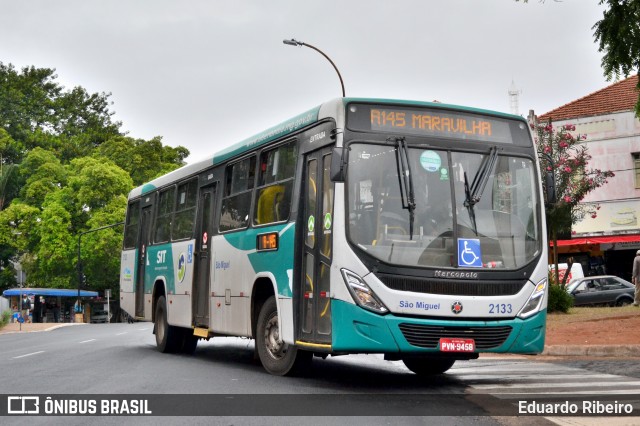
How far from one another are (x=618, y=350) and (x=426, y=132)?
6.98 m

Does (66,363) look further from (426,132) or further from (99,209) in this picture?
(99,209)

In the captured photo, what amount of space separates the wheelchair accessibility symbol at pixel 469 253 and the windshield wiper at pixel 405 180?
0.62 metres

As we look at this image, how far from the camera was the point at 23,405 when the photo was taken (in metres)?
10.1

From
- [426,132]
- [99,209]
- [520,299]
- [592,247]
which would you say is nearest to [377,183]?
[426,132]

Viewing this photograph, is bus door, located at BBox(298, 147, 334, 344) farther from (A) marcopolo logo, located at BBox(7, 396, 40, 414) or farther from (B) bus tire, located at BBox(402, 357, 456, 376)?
(A) marcopolo logo, located at BBox(7, 396, 40, 414)

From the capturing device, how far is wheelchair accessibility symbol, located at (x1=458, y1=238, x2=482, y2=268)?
34.6 feet

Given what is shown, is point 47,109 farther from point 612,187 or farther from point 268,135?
point 268,135

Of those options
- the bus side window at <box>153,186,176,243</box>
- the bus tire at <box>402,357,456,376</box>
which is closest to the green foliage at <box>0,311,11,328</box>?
the bus side window at <box>153,186,176,243</box>

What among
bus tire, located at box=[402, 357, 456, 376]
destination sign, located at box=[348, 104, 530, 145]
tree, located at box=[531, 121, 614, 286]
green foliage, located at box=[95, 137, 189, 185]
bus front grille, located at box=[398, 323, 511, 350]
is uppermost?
green foliage, located at box=[95, 137, 189, 185]

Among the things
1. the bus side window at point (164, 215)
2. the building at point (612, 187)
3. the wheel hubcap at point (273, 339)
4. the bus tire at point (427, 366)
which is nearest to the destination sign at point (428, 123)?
the wheel hubcap at point (273, 339)

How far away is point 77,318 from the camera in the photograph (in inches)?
2618

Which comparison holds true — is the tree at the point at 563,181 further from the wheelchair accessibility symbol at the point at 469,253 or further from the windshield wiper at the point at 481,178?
the wheelchair accessibility symbol at the point at 469,253

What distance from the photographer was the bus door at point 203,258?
1523cm

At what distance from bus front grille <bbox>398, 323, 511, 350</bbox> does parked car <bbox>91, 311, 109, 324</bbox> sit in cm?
6290
